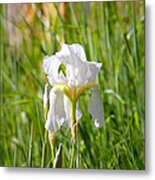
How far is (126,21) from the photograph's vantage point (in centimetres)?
229

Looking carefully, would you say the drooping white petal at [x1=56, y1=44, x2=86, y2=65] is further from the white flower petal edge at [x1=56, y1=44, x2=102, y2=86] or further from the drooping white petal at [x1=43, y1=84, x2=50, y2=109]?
the drooping white petal at [x1=43, y1=84, x2=50, y2=109]

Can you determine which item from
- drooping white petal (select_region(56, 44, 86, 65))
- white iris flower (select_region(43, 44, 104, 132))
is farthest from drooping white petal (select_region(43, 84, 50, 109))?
drooping white petal (select_region(56, 44, 86, 65))

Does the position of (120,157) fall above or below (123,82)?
below

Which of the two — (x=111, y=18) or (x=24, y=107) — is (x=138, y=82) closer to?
(x=111, y=18)

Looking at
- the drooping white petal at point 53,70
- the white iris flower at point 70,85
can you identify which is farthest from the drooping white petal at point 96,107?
the drooping white petal at point 53,70

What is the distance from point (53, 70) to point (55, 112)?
139 mm

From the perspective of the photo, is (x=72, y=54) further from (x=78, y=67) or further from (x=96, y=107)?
(x=96, y=107)

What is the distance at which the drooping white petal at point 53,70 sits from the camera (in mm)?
2297

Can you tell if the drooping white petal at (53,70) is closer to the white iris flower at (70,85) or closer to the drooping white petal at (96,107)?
→ the white iris flower at (70,85)

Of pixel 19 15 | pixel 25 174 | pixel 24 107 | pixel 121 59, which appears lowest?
pixel 25 174

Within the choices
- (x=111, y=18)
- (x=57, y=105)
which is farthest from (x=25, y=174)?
(x=111, y=18)

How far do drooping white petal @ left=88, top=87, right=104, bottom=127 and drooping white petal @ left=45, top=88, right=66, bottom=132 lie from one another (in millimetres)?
93

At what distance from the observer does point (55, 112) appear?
7.57 ft

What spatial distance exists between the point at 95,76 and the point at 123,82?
9 centimetres
